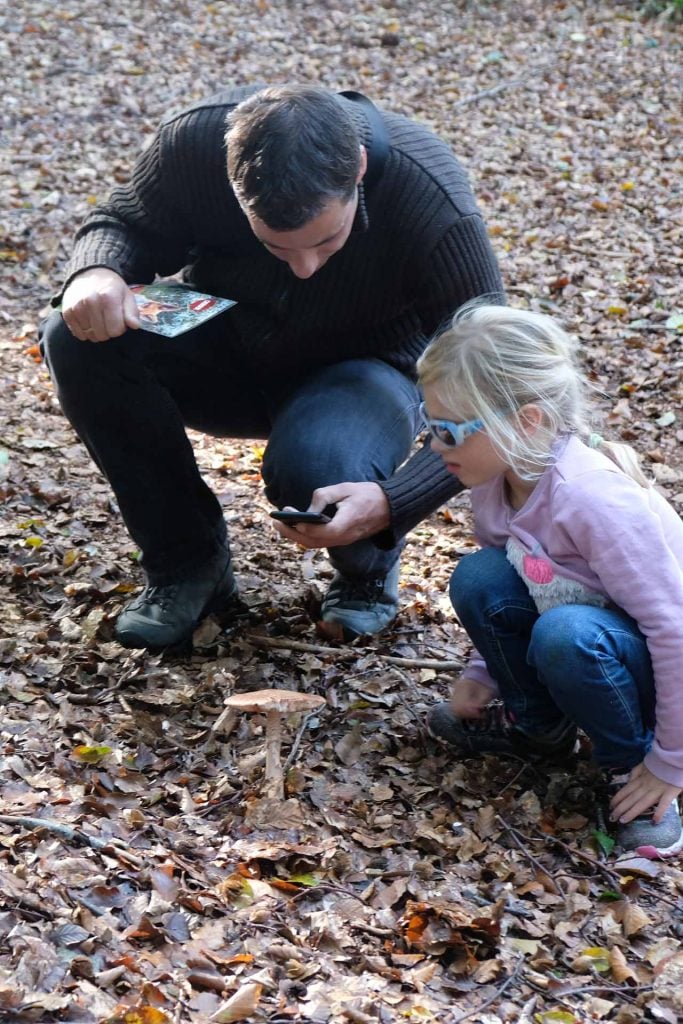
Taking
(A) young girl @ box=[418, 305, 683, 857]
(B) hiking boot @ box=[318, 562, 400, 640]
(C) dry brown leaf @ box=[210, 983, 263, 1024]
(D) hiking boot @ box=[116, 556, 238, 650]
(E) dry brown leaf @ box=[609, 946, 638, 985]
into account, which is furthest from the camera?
(B) hiking boot @ box=[318, 562, 400, 640]

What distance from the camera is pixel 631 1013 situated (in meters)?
2.26

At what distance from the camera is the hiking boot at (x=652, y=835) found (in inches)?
106

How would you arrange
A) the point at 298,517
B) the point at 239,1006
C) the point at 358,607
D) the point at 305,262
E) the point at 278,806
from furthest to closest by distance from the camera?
1. the point at 358,607
2. the point at 298,517
3. the point at 305,262
4. the point at 278,806
5. the point at 239,1006

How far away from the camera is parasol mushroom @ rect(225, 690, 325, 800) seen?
258cm

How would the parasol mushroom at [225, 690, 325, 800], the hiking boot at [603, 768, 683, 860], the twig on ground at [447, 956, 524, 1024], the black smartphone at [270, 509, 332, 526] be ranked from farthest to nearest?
the black smartphone at [270, 509, 332, 526] < the hiking boot at [603, 768, 683, 860] < the parasol mushroom at [225, 690, 325, 800] < the twig on ground at [447, 956, 524, 1024]

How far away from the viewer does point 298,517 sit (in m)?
2.96

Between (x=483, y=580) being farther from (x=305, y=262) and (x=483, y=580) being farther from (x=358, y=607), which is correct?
(x=305, y=262)

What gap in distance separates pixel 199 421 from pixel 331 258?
29.0 inches

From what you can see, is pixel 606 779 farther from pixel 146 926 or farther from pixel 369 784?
pixel 146 926

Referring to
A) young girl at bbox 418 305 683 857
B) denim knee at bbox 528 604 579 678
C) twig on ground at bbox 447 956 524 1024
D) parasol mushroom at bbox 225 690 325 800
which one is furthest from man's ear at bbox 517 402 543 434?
twig on ground at bbox 447 956 524 1024

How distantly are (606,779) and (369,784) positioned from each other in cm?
65

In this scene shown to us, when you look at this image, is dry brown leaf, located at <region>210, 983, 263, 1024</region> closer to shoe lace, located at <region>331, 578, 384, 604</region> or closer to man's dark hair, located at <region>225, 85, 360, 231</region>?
shoe lace, located at <region>331, 578, 384, 604</region>

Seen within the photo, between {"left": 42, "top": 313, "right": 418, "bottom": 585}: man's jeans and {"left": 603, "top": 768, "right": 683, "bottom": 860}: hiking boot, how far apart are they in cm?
118

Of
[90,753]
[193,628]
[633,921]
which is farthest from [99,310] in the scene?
[633,921]
